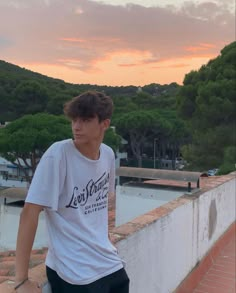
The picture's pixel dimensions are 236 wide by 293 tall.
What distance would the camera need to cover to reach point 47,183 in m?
1.20

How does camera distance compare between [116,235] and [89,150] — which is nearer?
[89,150]

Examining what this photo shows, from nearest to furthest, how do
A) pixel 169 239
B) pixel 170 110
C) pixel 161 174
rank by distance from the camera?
pixel 169 239
pixel 161 174
pixel 170 110

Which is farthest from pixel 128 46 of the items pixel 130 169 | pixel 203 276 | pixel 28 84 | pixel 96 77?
pixel 28 84

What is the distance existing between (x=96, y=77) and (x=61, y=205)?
24.5 m

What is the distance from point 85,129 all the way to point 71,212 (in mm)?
279

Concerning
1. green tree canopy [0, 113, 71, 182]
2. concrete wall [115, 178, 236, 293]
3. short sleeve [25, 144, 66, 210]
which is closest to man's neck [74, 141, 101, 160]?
short sleeve [25, 144, 66, 210]

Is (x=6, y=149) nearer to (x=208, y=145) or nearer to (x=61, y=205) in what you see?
(x=208, y=145)

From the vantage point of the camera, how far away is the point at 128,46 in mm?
15805

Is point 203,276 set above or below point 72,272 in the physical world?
below

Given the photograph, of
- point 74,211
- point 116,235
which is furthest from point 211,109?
point 74,211

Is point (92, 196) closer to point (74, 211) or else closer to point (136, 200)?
point (74, 211)

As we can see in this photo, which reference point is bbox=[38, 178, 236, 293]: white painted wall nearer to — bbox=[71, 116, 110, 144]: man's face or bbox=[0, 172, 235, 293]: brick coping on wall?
bbox=[0, 172, 235, 293]: brick coping on wall

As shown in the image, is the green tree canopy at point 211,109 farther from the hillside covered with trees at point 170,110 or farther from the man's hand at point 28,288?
the man's hand at point 28,288

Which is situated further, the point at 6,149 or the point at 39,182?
the point at 6,149
